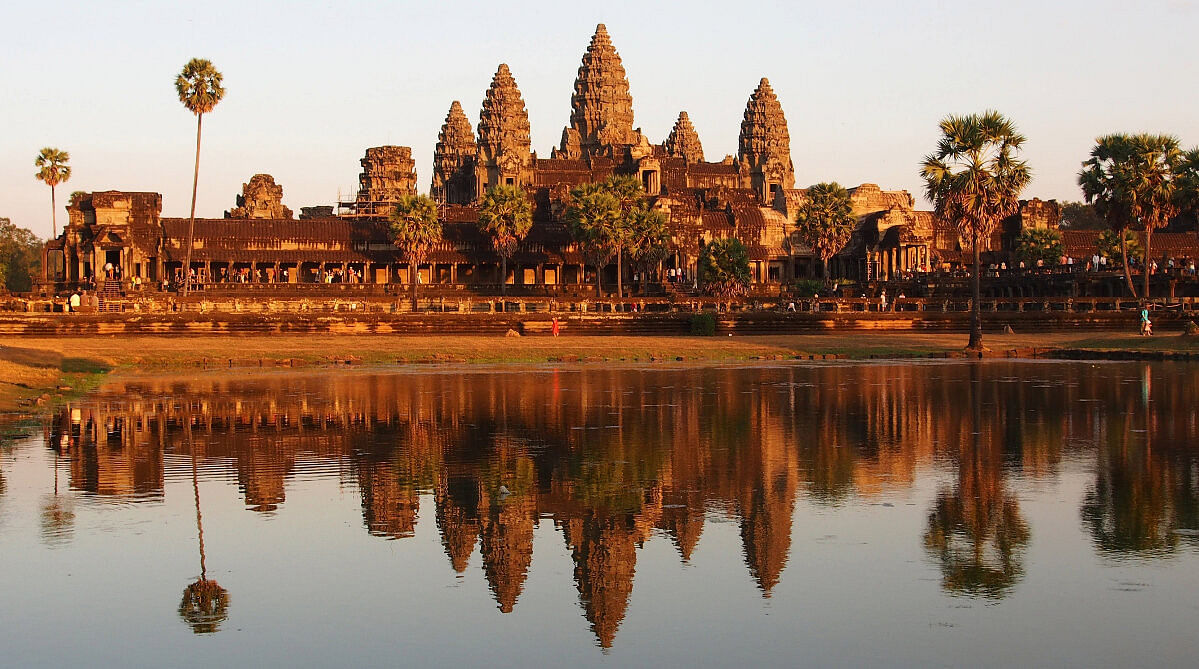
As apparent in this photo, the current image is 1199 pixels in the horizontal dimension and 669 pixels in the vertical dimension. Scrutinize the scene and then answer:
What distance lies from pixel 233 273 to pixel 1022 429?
89.2 m

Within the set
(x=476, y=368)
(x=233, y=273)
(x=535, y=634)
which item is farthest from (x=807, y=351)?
(x=233, y=273)

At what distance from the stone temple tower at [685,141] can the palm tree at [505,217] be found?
74.8 meters

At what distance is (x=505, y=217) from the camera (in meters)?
101

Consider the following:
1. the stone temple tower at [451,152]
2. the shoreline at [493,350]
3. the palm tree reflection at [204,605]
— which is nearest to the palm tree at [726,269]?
the shoreline at [493,350]

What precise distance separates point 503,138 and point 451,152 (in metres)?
23.3

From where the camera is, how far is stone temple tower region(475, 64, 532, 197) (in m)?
135

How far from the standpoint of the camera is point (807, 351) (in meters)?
51.4

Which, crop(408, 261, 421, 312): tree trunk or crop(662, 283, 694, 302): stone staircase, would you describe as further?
crop(662, 283, 694, 302): stone staircase

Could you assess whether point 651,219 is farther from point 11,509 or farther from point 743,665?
point 743,665

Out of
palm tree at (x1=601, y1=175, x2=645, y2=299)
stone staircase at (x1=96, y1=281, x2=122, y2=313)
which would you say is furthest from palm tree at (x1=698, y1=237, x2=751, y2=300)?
stone staircase at (x1=96, y1=281, x2=122, y2=313)

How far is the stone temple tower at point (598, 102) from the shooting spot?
14688cm

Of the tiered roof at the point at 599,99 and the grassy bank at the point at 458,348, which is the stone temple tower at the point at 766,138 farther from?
the grassy bank at the point at 458,348

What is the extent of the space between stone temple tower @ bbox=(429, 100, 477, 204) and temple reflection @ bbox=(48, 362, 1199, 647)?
126m

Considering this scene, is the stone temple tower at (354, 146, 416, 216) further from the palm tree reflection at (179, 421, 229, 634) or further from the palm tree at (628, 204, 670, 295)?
the palm tree reflection at (179, 421, 229, 634)
